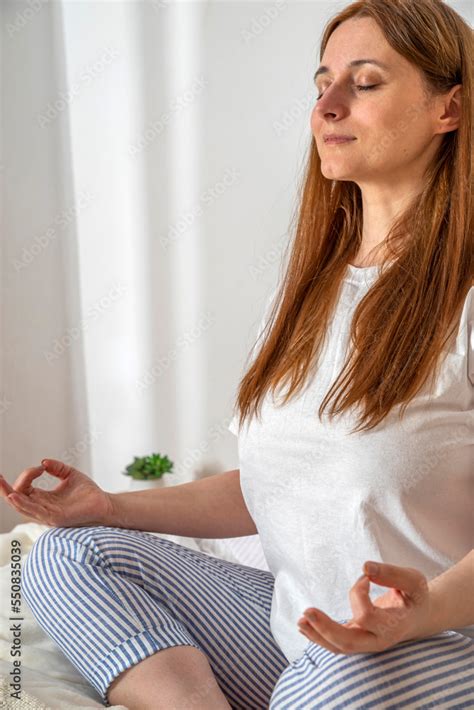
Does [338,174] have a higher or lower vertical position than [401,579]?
higher

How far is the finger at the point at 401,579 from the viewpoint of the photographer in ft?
2.33

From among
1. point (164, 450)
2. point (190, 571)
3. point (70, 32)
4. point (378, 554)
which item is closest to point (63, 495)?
point (190, 571)

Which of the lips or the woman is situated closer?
the woman

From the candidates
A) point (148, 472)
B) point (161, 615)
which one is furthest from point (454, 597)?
point (148, 472)

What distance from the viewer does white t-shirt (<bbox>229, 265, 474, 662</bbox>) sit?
920mm

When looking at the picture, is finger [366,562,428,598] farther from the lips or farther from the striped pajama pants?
the lips

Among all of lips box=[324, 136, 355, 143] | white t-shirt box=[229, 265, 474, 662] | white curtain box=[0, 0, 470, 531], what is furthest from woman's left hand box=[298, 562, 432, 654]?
white curtain box=[0, 0, 470, 531]

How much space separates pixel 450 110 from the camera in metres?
1.06

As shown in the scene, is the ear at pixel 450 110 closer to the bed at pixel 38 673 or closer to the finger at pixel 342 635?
the finger at pixel 342 635

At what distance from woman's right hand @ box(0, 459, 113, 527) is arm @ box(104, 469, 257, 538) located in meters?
0.03

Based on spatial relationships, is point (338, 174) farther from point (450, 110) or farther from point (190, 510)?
point (190, 510)

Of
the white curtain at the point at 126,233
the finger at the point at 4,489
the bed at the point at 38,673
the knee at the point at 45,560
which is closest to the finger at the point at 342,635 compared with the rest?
the bed at the point at 38,673

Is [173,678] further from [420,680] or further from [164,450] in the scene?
[164,450]

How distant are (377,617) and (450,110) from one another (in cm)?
64
